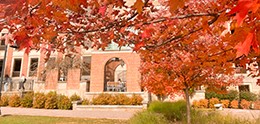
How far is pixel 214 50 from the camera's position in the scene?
142 inches

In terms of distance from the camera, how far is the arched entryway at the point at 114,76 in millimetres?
20234

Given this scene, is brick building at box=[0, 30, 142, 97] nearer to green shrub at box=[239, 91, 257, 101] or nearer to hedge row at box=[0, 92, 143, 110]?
hedge row at box=[0, 92, 143, 110]

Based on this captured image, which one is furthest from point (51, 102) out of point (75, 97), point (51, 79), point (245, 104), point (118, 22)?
point (245, 104)

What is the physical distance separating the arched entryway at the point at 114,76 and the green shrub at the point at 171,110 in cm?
944

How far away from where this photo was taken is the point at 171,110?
10.7 meters

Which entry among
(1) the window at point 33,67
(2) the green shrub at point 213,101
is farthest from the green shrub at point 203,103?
(1) the window at point 33,67

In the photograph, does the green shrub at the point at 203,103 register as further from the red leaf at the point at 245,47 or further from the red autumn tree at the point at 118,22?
the red leaf at the point at 245,47

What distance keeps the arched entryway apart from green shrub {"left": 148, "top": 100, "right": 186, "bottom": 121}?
9439mm

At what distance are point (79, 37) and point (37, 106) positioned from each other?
1606 centimetres

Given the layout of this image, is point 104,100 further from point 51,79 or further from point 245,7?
point 245,7

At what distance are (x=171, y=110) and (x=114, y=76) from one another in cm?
1745

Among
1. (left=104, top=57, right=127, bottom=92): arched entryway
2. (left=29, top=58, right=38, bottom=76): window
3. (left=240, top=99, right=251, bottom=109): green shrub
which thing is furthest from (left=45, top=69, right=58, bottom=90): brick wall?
(left=240, top=99, right=251, bottom=109): green shrub

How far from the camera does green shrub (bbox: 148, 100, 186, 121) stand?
10352mm

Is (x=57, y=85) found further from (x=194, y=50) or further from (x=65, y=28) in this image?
(x=65, y=28)
